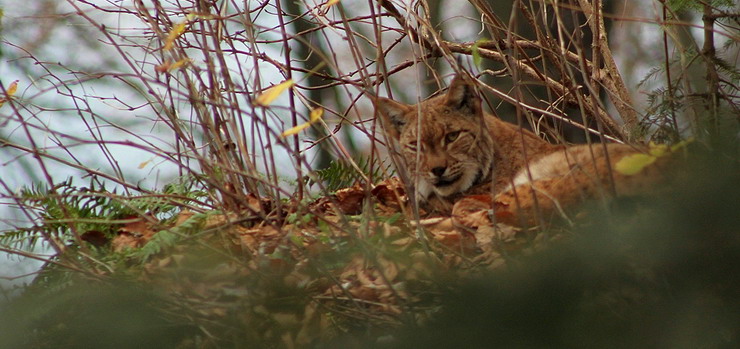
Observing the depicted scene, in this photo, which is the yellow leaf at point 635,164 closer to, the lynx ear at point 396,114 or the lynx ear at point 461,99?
the lynx ear at point 461,99

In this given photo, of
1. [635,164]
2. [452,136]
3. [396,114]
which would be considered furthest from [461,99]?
[635,164]

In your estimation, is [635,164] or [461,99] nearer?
[635,164]

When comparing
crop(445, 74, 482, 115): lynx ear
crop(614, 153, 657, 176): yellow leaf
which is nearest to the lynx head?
crop(445, 74, 482, 115): lynx ear

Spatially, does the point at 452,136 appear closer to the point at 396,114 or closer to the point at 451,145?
the point at 451,145

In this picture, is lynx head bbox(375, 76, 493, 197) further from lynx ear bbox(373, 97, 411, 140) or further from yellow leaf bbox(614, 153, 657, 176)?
yellow leaf bbox(614, 153, 657, 176)

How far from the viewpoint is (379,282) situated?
3.01 meters

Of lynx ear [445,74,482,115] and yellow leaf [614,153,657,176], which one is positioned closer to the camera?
yellow leaf [614,153,657,176]

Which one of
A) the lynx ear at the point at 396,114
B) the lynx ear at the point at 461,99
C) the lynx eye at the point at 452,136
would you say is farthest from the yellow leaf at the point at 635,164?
the lynx ear at the point at 396,114

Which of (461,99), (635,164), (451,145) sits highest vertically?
(461,99)

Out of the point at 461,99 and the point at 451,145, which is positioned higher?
the point at 461,99

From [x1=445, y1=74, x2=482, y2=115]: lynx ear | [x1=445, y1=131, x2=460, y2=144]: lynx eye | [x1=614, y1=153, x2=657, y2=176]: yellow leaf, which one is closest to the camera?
[x1=614, y1=153, x2=657, y2=176]: yellow leaf

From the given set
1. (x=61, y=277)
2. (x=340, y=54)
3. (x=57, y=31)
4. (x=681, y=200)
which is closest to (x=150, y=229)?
(x=61, y=277)

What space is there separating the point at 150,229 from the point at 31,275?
2.20 feet

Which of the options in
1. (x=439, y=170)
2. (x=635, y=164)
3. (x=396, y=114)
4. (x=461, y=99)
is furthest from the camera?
(x=396, y=114)
